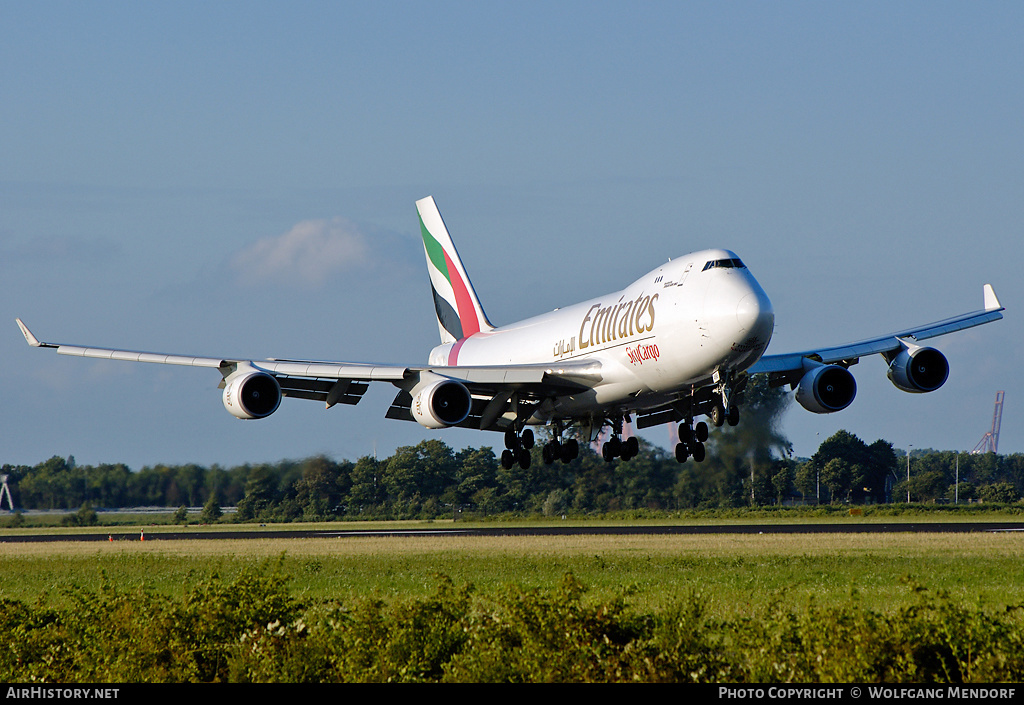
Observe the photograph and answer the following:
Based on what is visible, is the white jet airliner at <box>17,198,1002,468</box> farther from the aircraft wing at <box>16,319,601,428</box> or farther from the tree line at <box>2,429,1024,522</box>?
the tree line at <box>2,429,1024,522</box>

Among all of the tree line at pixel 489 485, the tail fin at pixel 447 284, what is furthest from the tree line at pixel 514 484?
the tail fin at pixel 447 284

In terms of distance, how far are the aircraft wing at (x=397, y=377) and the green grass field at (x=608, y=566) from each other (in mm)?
6287

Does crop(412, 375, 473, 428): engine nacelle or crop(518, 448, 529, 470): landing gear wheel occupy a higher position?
crop(412, 375, 473, 428): engine nacelle

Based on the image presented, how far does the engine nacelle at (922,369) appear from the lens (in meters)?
38.3

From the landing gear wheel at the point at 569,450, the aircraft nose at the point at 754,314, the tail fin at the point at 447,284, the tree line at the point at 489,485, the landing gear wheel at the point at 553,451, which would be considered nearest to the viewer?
the aircraft nose at the point at 754,314

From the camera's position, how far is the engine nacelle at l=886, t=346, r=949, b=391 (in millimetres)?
38344

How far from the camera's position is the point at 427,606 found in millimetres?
17953

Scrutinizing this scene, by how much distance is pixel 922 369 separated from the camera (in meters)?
38.5

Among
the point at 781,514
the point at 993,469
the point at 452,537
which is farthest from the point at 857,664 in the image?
the point at 993,469

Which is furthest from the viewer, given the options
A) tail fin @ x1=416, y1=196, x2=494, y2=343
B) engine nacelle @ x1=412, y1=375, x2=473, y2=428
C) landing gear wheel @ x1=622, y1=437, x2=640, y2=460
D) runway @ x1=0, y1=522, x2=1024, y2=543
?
runway @ x1=0, y1=522, x2=1024, y2=543

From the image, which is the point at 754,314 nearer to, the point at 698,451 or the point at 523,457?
the point at 698,451

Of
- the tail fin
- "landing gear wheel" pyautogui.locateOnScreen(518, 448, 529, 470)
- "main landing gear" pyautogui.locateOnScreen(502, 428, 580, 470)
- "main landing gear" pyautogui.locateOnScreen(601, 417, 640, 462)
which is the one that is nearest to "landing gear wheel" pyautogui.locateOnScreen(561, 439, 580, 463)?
"main landing gear" pyautogui.locateOnScreen(502, 428, 580, 470)

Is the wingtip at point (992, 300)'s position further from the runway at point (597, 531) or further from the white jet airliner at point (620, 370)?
the runway at point (597, 531)

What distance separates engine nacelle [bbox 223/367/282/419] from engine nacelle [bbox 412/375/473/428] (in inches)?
204
